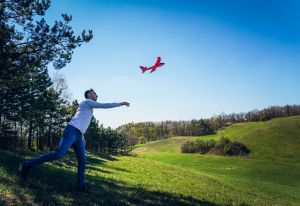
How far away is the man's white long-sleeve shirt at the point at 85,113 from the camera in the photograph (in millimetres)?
8883

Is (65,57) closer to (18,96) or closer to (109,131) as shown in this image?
(18,96)

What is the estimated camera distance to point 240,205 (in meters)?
14.0

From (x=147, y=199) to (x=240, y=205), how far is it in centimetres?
579

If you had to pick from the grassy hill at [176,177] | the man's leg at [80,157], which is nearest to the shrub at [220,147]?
the grassy hill at [176,177]

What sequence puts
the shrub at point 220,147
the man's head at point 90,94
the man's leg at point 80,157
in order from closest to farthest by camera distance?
the man's leg at point 80,157
the man's head at point 90,94
the shrub at point 220,147

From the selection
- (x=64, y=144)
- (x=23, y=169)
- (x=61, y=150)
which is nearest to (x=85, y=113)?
(x=64, y=144)

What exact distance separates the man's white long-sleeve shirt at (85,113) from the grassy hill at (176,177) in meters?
1.96

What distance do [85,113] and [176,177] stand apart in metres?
25.0

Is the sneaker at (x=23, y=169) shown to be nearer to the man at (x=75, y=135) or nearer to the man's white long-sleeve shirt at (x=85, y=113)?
the man at (x=75, y=135)

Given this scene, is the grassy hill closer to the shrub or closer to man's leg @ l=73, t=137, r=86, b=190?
man's leg @ l=73, t=137, r=86, b=190

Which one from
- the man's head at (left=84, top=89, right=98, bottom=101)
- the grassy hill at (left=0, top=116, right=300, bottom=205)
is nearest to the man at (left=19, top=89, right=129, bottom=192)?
the man's head at (left=84, top=89, right=98, bottom=101)

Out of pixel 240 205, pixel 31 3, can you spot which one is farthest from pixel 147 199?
pixel 31 3

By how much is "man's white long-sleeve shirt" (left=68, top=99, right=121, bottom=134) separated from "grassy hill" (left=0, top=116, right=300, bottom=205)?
77.0 inches

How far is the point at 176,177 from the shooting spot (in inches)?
1273
